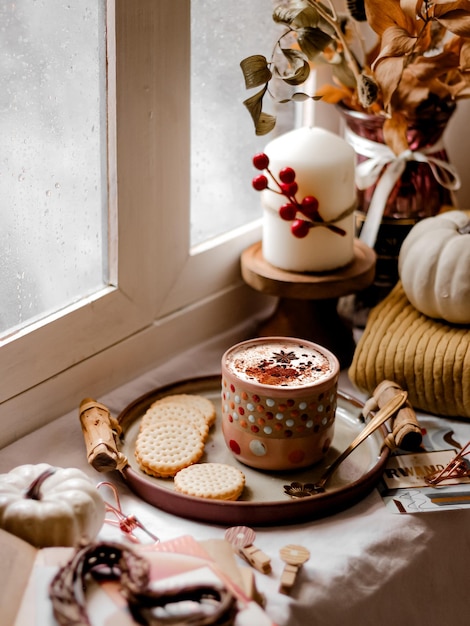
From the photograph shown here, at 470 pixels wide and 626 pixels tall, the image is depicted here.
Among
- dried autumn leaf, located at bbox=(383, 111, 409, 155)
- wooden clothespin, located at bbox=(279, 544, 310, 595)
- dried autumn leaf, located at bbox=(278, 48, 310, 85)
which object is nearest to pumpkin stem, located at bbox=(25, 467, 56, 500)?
wooden clothespin, located at bbox=(279, 544, 310, 595)

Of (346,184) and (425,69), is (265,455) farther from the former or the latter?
(425,69)

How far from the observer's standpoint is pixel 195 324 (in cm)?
117

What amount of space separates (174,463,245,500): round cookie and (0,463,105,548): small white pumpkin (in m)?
0.11

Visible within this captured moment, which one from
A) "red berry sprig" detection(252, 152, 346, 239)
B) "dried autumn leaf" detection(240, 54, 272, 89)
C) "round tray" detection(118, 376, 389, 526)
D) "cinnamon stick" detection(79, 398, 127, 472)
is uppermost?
"dried autumn leaf" detection(240, 54, 272, 89)

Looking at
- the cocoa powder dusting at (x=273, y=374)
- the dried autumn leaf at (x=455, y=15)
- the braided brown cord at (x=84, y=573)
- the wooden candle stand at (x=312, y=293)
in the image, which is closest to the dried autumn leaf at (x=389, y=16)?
the dried autumn leaf at (x=455, y=15)

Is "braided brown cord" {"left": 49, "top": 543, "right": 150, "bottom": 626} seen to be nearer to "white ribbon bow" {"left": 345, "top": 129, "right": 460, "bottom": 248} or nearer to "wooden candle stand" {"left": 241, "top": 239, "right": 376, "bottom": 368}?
"wooden candle stand" {"left": 241, "top": 239, "right": 376, "bottom": 368}

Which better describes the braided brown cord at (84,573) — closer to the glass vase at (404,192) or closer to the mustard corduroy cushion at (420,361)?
the mustard corduroy cushion at (420,361)

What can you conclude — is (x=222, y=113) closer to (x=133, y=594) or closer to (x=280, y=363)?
(x=280, y=363)

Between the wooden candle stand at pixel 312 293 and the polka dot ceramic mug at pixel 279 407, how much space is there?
0.15 m

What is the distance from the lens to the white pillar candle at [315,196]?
1.04 meters

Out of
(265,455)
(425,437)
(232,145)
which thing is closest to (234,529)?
(265,455)

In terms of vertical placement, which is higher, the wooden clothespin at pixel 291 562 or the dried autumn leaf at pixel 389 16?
the dried autumn leaf at pixel 389 16

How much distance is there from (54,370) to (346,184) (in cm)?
41

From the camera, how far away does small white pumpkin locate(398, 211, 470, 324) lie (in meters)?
1.01
